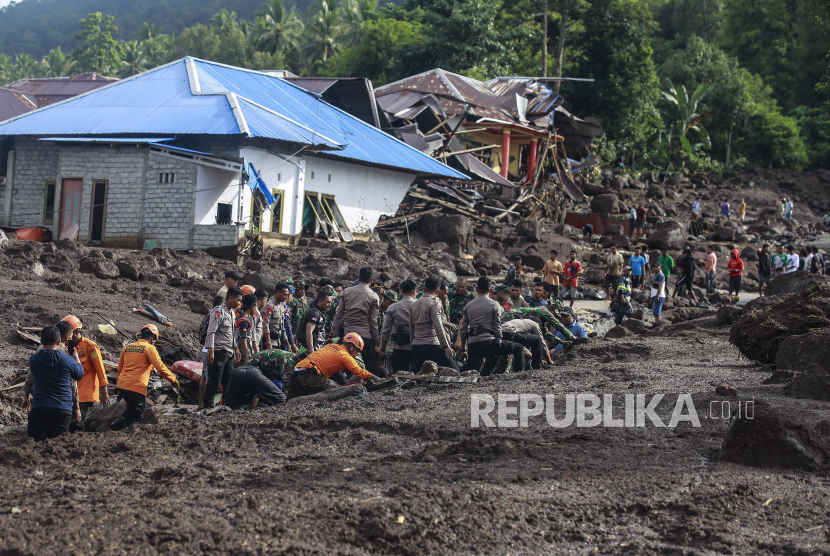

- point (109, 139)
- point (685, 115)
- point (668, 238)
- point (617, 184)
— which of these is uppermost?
point (685, 115)

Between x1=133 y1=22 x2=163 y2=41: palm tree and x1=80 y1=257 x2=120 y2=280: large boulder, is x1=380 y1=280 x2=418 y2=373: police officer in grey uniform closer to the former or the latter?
x1=80 y1=257 x2=120 y2=280: large boulder

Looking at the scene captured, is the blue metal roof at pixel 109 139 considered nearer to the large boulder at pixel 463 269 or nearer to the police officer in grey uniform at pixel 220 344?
the large boulder at pixel 463 269

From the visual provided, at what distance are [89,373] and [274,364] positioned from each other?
80.8 inches

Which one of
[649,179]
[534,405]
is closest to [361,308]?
[534,405]

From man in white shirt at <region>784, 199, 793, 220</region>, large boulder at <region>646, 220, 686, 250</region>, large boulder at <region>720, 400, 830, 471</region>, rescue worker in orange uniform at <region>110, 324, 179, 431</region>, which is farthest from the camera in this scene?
man in white shirt at <region>784, 199, 793, 220</region>

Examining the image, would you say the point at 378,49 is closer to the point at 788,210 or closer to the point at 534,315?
the point at 788,210

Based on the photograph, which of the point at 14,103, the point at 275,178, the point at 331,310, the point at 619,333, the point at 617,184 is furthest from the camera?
the point at 617,184

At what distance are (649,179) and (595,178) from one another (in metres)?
5.55

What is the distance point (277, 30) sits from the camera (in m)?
71.3

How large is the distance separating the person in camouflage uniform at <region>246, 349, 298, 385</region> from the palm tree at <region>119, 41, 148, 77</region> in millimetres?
73260

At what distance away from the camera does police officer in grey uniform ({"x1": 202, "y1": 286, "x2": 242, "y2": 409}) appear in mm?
9188

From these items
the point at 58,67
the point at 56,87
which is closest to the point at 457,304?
the point at 56,87

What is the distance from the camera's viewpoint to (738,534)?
4848mm

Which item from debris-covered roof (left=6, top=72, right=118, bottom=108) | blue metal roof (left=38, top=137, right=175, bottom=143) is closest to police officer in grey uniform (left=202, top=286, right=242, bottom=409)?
blue metal roof (left=38, top=137, right=175, bottom=143)
